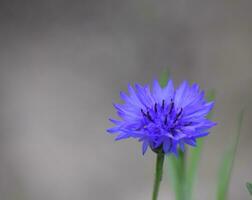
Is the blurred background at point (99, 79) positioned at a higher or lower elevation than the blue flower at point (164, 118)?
higher

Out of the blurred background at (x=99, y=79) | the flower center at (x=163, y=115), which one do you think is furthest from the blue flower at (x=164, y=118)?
the blurred background at (x=99, y=79)

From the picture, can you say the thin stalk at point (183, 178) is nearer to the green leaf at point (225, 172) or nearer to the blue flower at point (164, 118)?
the green leaf at point (225, 172)

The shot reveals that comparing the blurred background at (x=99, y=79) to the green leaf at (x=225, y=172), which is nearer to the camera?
the green leaf at (x=225, y=172)

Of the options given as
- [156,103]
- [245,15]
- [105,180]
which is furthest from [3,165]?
[156,103]

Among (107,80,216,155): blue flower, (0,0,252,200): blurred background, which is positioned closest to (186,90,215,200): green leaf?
(107,80,216,155): blue flower

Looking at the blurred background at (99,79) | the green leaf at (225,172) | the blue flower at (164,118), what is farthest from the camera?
the blurred background at (99,79)

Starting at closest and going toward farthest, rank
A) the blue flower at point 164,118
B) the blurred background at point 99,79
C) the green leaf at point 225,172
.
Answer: the blue flower at point 164,118
the green leaf at point 225,172
the blurred background at point 99,79

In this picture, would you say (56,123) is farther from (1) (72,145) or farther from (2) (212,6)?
(2) (212,6)
